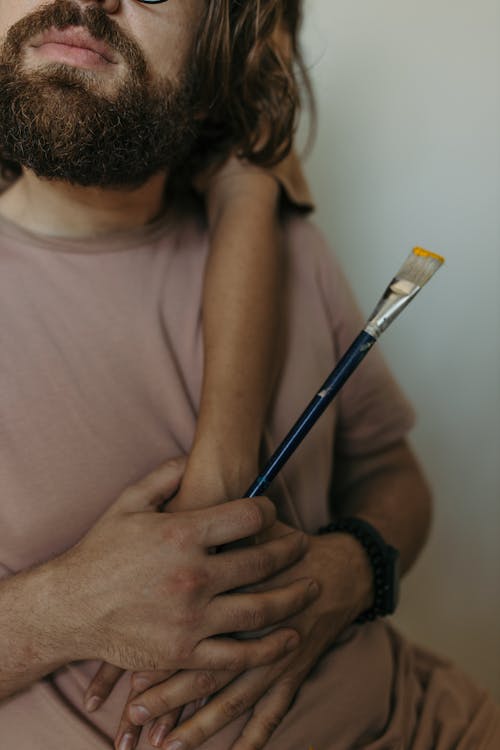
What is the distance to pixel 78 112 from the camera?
0.95 meters

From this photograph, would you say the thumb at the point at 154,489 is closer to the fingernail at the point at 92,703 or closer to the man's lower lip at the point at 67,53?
the fingernail at the point at 92,703

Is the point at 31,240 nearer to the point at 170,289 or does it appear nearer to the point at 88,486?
the point at 170,289

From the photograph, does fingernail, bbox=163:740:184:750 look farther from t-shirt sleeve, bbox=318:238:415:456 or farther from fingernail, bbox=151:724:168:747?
t-shirt sleeve, bbox=318:238:415:456

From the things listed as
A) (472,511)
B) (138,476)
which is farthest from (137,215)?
(472,511)

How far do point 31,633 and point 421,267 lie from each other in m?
0.55

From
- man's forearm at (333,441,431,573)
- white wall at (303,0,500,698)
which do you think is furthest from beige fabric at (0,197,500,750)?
white wall at (303,0,500,698)

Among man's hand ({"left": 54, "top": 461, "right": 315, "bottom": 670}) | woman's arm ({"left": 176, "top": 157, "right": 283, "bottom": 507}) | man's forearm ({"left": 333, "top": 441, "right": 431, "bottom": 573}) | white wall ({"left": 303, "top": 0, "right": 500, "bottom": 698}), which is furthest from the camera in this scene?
white wall ({"left": 303, "top": 0, "right": 500, "bottom": 698})

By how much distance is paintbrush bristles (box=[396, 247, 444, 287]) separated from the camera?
0.86 m

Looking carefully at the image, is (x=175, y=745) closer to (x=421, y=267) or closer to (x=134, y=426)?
(x=134, y=426)

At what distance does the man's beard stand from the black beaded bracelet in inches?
21.2

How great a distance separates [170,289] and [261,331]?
0.57 feet

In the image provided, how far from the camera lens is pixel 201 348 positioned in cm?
108

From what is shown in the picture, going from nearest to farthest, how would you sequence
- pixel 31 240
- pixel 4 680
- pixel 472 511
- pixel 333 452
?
pixel 4 680 → pixel 31 240 → pixel 333 452 → pixel 472 511

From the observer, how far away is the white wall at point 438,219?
1.42 metres
